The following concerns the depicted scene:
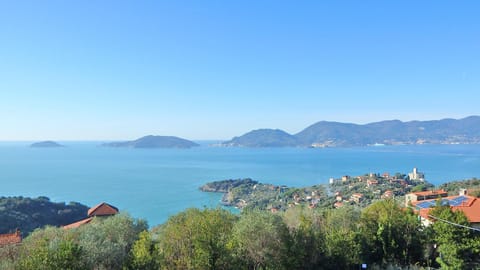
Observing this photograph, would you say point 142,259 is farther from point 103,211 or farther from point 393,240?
point 103,211

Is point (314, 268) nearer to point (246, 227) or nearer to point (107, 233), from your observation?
point (246, 227)

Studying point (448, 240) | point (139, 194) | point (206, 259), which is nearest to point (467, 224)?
point (448, 240)

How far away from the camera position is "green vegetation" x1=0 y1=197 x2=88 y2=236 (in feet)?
118

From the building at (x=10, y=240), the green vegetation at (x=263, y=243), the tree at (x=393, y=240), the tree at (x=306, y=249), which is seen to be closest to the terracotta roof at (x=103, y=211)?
the building at (x=10, y=240)

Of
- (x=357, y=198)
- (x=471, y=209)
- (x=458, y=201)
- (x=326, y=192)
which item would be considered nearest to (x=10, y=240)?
(x=471, y=209)

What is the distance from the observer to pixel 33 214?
40.5 metres

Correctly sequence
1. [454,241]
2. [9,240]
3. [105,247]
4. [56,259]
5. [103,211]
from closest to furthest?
[56,259], [105,247], [454,241], [9,240], [103,211]

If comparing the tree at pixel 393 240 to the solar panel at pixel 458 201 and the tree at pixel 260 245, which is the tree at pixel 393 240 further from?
the solar panel at pixel 458 201

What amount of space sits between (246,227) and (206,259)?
1.95 m

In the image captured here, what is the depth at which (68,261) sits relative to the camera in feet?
27.1

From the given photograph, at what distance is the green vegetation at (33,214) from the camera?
118ft

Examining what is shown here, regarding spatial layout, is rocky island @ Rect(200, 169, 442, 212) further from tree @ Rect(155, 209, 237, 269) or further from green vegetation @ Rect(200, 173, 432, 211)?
tree @ Rect(155, 209, 237, 269)

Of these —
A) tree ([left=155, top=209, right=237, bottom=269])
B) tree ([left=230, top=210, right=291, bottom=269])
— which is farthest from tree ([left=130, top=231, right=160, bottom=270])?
tree ([left=230, top=210, right=291, bottom=269])

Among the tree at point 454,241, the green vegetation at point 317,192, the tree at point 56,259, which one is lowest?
the green vegetation at point 317,192
